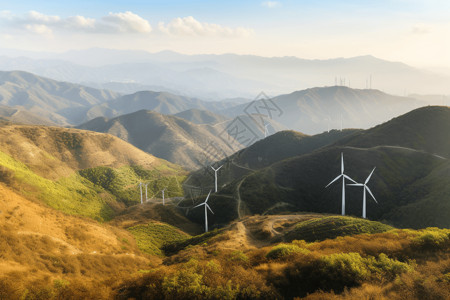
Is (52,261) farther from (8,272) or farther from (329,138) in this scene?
(329,138)

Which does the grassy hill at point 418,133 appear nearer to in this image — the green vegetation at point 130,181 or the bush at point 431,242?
the bush at point 431,242

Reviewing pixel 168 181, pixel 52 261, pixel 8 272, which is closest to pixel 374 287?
pixel 8 272

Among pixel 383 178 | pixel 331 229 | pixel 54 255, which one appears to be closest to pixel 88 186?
pixel 54 255

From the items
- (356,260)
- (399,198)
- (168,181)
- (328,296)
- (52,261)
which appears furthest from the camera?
(168,181)

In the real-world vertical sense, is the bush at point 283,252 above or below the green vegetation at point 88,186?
above

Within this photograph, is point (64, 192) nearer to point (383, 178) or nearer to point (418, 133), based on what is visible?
point (383, 178)

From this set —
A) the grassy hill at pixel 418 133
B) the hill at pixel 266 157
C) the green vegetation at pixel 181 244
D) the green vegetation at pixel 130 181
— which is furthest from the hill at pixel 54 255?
the hill at pixel 266 157

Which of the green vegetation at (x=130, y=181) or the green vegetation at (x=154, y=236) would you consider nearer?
the green vegetation at (x=154, y=236)
